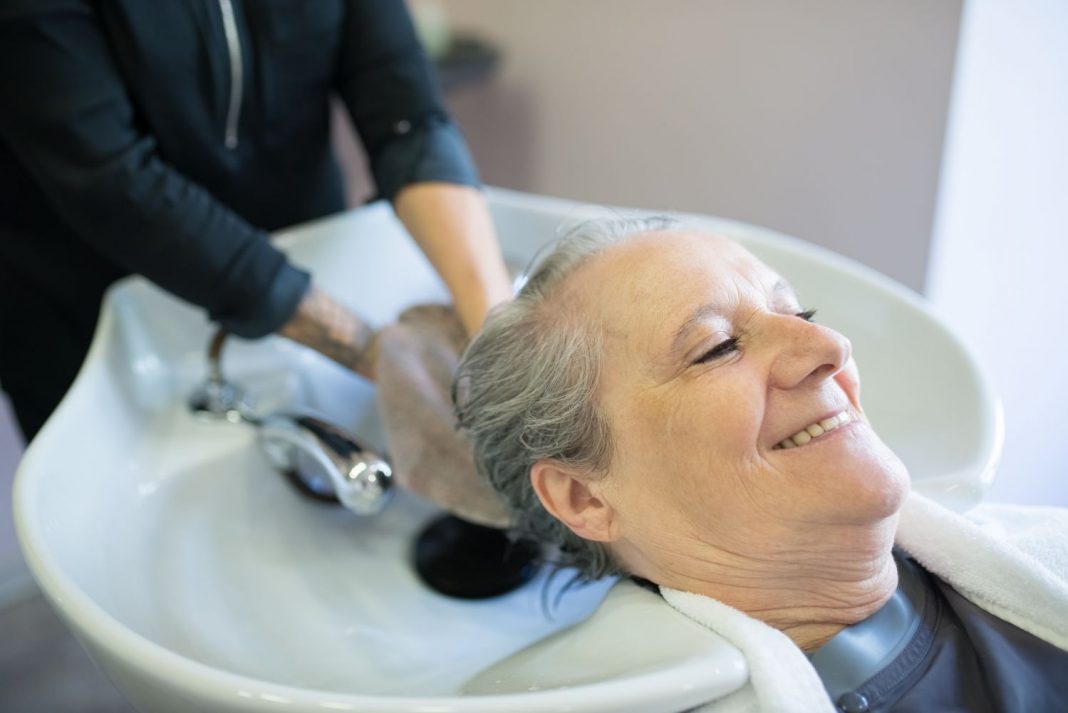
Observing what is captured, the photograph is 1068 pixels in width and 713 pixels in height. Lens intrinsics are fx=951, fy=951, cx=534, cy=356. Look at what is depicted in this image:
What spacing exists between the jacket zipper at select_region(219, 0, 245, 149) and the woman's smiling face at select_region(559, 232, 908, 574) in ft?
1.70

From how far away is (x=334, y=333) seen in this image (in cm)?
108

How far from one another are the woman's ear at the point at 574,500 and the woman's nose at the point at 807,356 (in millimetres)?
192

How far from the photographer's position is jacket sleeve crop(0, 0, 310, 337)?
→ 0.93 m

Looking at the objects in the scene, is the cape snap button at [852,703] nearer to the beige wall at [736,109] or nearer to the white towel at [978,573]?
the white towel at [978,573]

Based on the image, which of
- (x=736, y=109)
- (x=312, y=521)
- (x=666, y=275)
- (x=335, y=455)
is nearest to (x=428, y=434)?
(x=335, y=455)

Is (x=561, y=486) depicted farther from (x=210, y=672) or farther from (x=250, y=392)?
(x=250, y=392)

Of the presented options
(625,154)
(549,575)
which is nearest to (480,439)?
(549,575)

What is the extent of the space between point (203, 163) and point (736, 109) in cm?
95

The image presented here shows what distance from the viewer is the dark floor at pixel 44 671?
163cm

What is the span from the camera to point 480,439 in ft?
2.97

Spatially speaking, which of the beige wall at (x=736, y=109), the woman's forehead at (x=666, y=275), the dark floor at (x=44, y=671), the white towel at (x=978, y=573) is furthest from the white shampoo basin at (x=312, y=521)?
the dark floor at (x=44, y=671)

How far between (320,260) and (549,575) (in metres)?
0.50

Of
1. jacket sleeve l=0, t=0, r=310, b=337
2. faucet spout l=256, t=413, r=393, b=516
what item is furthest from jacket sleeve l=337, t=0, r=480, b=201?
faucet spout l=256, t=413, r=393, b=516

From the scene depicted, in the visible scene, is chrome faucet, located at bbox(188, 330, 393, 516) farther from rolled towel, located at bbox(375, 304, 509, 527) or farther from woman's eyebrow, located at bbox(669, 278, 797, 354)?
woman's eyebrow, located at bbox(669, 278, 797, 354)
